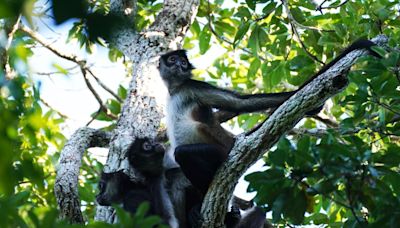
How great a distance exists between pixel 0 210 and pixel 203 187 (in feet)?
10.4

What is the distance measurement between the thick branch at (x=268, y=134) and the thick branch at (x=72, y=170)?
973mm

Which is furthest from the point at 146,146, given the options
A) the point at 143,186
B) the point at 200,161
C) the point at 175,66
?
the point at 175,66

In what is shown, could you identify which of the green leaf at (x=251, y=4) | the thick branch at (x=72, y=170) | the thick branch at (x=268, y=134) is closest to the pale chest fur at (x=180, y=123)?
the thick branch at (x=72, y=170)

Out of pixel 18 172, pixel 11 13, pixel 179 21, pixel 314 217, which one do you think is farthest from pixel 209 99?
pixel 11 13

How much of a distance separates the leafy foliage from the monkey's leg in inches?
20.9

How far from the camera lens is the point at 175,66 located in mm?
5629

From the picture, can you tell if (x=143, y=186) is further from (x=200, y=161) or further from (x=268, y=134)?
(x=268, y=134)

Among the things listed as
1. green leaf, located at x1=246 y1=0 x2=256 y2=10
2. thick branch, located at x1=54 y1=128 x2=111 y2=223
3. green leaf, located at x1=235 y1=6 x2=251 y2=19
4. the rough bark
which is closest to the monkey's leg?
the rough bark

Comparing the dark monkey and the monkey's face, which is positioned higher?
the monkey's face

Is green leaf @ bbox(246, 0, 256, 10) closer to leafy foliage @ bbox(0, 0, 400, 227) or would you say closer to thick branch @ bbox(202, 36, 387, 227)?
leafy foliage @ bbox(0, 0, 400, 227)

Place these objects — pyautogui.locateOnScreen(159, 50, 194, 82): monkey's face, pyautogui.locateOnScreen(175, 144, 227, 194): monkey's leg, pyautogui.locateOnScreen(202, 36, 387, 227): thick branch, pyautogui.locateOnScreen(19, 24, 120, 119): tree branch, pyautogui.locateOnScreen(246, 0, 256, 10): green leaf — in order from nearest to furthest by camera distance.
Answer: pyautogui.locateOnScreen(202, 36, 387, 227): thick branch < pyautogui.locateOnScreen(175, 144, 227, 194): monkey's leg < pyautogui.locateOnScreen(159, 50, 194, 82): monkey's face < pyautogui.locateOnScreen(246, 0, 256, 10): green leaf < pyautogui.locateOnScreen(19, 24, 120, 119): tree branch

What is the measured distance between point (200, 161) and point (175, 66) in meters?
1.48

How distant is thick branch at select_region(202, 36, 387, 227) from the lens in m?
3.53

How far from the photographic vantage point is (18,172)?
143 centimetres
